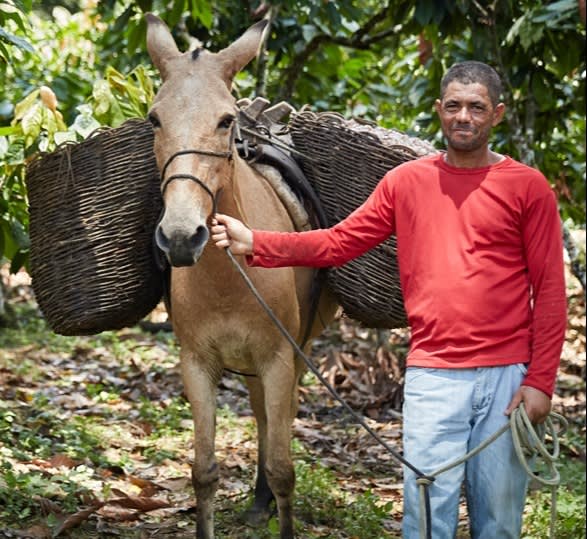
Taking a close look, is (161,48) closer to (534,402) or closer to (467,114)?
(467,114)

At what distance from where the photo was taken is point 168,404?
26.0 ft

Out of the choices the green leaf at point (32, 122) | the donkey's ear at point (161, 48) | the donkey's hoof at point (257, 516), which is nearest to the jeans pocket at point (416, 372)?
the donkey's ear at point (161, 48)

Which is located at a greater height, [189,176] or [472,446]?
[189,176]

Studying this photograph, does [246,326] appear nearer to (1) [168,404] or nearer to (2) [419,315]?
(2) [419,315]

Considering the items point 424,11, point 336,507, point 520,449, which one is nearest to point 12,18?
point 424,11

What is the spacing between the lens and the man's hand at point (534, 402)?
10.9 ft

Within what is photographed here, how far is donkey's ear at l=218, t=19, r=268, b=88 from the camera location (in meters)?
4.05

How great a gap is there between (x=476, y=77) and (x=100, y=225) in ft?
6.85

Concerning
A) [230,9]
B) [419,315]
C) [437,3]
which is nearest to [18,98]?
[230,9]

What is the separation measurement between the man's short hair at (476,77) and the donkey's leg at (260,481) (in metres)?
2.47

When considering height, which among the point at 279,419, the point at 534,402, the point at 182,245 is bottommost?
the point at 279,419

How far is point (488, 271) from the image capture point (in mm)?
3412

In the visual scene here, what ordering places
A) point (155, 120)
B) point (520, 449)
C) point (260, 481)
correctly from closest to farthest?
point (520, 449), point (155, 120), point (260, 481)

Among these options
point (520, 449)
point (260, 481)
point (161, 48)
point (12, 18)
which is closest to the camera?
point (520, 449)
